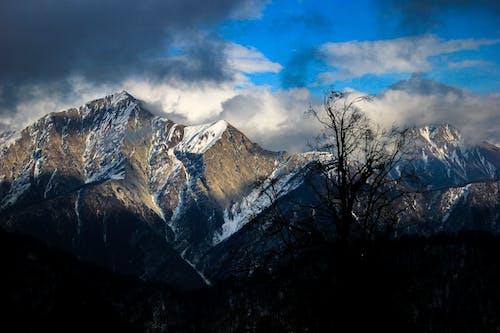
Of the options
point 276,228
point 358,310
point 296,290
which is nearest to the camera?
point 358,310

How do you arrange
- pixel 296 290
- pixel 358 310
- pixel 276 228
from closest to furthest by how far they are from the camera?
pixel 358 310 < pixel 296 290 < pixel 276 228

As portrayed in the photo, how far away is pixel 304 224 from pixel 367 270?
2.74m

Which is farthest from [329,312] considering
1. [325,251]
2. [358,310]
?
[325,251]

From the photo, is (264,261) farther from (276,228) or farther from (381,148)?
(381,148)

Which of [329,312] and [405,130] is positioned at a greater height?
[405,130]

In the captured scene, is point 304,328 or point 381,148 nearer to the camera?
point 304,328

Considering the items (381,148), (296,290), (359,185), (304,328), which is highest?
(381,148)

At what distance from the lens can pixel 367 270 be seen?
1922cm

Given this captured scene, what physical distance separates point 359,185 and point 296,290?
4021 mm

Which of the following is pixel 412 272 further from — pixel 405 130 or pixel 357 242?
pixel 405 130

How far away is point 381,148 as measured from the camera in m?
22.1

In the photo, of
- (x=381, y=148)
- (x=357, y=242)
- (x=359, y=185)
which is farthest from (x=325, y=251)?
(x=381, y=148)

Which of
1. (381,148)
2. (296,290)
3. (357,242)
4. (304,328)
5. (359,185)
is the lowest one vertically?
(304,328)

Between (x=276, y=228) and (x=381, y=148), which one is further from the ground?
(x=381, y=148)
